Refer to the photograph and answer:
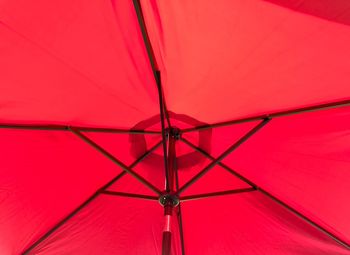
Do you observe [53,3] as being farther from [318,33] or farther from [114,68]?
[318,33]

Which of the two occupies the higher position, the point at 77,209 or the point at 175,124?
the point at 175,124

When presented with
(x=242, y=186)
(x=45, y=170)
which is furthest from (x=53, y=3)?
(x=242, y=186)

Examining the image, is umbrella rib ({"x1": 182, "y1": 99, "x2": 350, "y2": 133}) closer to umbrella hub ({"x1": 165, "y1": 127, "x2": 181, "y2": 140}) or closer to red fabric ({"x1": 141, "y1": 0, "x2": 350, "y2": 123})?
red fabric ({"x1": 141, "y1": 0, "x2": 350, "y2": 123})

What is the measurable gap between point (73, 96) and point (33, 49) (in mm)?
329

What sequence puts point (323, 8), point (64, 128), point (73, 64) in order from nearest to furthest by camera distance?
point (323, 8) < point (73, 64) < point (64, 128)

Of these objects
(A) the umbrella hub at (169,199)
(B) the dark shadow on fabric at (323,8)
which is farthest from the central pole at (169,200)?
(B) the dark shadow on fabric at (323,8)

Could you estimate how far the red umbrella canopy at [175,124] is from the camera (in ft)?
3.79

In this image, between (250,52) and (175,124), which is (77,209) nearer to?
(175,124)

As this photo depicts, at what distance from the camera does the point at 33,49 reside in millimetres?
1262

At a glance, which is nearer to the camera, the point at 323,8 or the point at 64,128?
the point at 323,8

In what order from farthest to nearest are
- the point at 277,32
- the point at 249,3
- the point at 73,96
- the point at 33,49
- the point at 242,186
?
1. the point at 242,186
2. the point at 73,96
3. the point at 33,49
4. the point at 277,32
5. the point at 249,3

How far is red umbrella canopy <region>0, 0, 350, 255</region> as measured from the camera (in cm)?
116

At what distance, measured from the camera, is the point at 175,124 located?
2.01 metres

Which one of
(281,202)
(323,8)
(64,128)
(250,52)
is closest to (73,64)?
(64,128)
